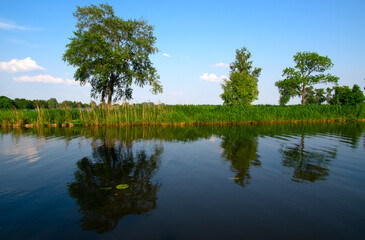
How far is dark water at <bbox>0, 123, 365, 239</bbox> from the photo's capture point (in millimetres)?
4012

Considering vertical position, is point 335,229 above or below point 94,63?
below

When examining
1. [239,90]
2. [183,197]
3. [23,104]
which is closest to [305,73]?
[239,90]

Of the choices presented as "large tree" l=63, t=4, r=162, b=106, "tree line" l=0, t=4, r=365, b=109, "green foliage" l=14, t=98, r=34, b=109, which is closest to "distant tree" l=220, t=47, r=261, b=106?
"tree line" l=0, t=4, r=365, b=109

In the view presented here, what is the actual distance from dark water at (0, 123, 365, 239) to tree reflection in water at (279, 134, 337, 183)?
40mm

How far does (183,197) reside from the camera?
215 inches

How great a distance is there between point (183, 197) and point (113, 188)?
211cm

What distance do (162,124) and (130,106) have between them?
500cm

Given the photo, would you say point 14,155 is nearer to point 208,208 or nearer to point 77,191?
point 77,191

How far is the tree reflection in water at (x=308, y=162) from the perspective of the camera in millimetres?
7059

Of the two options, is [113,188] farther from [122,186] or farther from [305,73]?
[305,73]

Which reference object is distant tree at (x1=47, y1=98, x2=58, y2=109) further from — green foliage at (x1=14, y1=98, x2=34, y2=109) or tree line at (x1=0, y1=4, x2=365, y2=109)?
green foliage at (x1=14, y1=98, x2=34, y2=109)

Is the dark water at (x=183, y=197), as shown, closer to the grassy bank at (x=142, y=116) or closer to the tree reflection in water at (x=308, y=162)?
the tree reflection in water at (x=308, y=162)

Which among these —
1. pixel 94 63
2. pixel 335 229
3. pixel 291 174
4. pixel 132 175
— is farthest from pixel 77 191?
pixel 94 63

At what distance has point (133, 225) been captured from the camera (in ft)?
13.6
